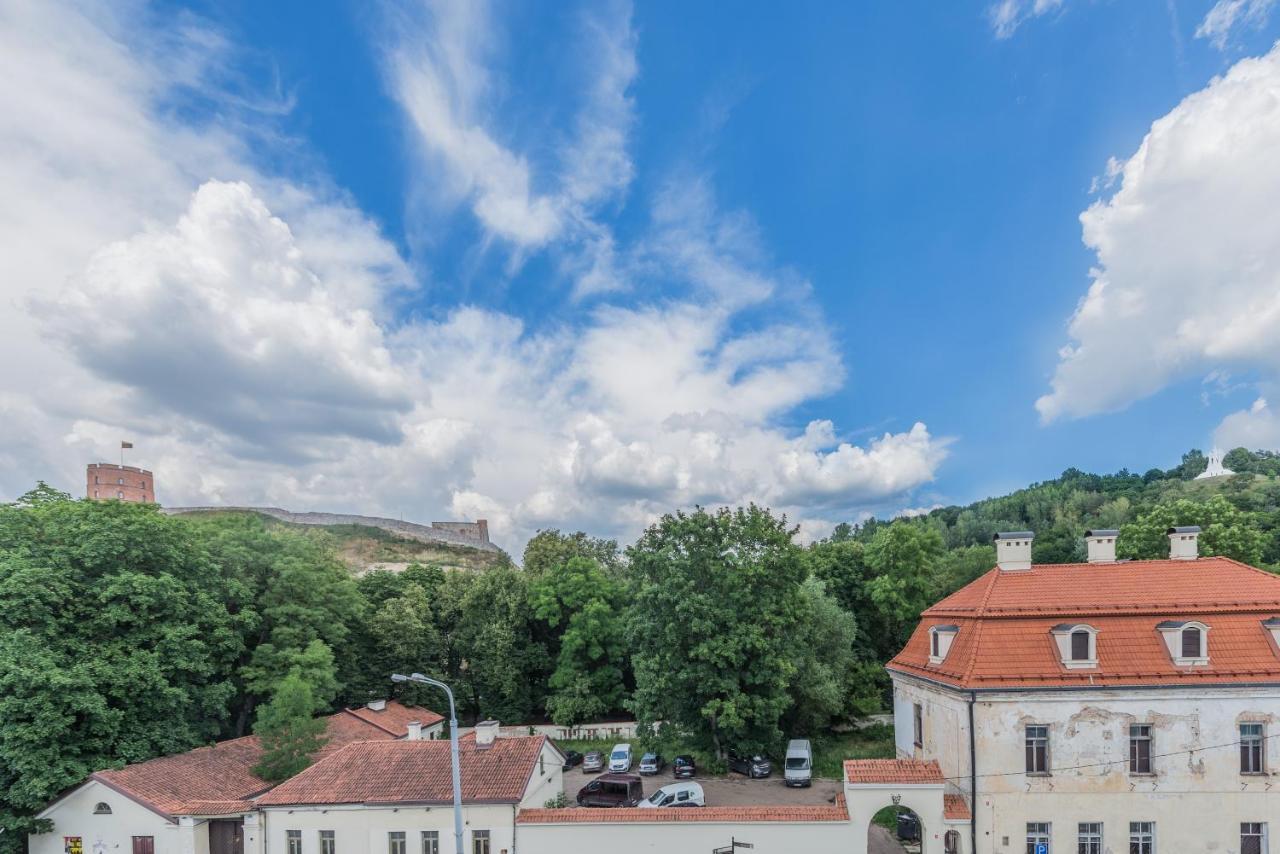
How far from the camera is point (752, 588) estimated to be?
28531mm

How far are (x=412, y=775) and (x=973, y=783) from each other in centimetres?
1827

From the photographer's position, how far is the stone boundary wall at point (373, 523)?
85250 millimetres

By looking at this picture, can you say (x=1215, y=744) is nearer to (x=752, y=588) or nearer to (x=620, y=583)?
(x=752, y=588)

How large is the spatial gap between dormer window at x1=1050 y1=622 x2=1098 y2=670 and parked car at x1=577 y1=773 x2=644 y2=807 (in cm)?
1606

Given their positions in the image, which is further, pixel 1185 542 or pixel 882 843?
pixel 1185 542

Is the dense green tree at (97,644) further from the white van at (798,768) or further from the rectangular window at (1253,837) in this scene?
the rectangular window at (1253,837)

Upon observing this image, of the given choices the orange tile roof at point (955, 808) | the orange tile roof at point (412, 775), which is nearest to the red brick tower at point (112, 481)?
the orange tile roof at point (412, 775)

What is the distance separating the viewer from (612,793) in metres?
24.2

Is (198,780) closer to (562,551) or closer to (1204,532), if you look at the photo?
(562,551)

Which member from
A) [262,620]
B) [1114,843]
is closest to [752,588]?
[1114,843]

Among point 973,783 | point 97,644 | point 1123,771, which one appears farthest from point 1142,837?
point 97,644

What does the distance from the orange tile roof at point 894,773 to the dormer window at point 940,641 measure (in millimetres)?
3947

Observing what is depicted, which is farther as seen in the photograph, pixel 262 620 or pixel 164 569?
pixel 262 620

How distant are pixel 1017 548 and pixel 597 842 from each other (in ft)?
58.5
